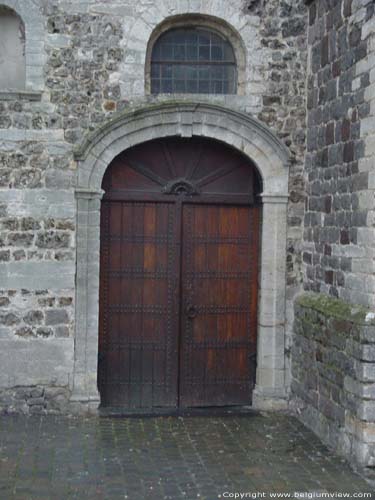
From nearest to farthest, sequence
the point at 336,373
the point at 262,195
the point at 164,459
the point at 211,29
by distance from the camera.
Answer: the point at 164,459 → the point at 336,373 → the point at 262,195 → the point at 211,29

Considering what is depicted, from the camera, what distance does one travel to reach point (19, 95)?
804cm

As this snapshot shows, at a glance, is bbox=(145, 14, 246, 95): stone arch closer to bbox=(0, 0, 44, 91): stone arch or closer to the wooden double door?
the wooden double door

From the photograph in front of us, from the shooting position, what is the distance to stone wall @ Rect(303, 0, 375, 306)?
682cm

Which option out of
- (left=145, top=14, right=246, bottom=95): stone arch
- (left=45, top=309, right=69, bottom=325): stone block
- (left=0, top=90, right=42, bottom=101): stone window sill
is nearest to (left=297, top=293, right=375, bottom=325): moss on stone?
(left=145, top=14, right=246, bottom=95): stone arch

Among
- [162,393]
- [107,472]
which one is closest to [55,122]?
[162,393]

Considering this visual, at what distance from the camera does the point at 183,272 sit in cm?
855

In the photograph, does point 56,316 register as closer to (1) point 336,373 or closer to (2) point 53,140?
(2) point 53,140

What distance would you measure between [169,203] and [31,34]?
7.31 feet

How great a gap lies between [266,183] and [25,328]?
2.91 m

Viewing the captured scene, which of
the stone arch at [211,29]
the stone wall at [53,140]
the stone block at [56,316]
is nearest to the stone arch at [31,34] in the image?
the stone wall at [53,140]

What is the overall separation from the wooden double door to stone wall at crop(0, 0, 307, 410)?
0.50 meters

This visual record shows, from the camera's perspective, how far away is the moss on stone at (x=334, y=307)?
22.2ft

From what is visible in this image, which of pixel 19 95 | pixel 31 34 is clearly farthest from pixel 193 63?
pixel 19 95

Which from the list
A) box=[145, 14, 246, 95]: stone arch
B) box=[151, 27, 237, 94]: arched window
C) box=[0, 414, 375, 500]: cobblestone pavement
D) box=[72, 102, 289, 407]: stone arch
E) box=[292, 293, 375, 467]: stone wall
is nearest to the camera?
box=[0, 414, 375, 500]: cobblestone pavement
